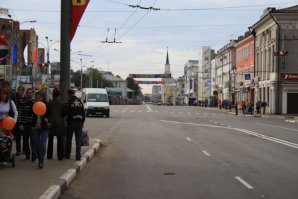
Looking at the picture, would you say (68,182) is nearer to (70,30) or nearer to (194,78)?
(70,30)

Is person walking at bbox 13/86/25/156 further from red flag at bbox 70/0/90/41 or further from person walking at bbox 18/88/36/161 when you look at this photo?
red flag at bbox 70/0/90/41

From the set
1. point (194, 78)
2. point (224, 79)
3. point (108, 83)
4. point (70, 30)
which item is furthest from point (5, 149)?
point (108, 83)

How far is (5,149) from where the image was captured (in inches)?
443

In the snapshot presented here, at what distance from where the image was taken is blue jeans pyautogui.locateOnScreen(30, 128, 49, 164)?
11.8m

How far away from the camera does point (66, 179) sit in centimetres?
1034

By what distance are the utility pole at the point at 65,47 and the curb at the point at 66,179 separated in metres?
1.87

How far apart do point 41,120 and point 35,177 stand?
191 centimetres

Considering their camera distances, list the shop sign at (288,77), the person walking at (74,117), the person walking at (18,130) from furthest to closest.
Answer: the shop sign at (288,77)
the person walking at (74,117)
the person walking at (18,130)

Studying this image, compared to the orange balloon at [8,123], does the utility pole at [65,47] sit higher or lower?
higher

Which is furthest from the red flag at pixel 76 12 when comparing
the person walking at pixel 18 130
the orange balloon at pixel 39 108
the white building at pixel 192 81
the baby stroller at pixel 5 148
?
the white building at pixel 192 81

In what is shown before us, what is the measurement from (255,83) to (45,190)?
64.2m

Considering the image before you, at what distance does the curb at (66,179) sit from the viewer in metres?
8.77

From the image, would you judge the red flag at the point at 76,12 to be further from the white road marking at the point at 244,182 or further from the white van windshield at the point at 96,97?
the white van windshield at the point at 96,97

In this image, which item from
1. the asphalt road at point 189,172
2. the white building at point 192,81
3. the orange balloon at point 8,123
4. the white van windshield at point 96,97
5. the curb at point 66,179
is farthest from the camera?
the white building at point 192,81
